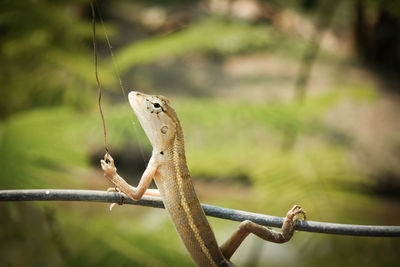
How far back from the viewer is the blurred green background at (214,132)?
1.86 m

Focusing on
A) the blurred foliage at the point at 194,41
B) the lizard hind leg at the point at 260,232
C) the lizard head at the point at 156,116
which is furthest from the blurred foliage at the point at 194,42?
the lizard hind leg at the point at 260,232

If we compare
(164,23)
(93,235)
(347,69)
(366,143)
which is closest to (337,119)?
(366,143)

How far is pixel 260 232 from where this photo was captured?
114 centimetres

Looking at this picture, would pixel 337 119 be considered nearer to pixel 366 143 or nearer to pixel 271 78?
pixel 366 143

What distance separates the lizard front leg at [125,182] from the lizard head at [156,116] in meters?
0.07

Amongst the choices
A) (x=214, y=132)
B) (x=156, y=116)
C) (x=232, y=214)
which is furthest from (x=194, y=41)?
(x=232, y=214)

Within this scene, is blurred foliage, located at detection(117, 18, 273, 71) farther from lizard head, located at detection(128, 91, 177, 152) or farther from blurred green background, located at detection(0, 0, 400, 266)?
lizard head, located at detection(128, 91, 177, 152)

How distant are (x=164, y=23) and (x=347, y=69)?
8.71 feet

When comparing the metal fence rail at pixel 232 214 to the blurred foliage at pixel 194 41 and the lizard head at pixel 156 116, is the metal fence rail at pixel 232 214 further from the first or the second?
the blurred foliage at pixel 194 41

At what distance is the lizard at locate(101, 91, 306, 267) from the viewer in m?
1.05

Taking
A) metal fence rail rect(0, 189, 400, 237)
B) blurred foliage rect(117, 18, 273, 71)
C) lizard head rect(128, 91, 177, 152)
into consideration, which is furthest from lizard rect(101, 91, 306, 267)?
blurred foliage rect(117, 18, 273, 71)

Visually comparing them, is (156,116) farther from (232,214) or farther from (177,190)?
(232,214)

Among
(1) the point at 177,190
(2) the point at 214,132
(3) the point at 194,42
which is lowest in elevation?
(2) the point at 214,132

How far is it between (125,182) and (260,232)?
44 cm
